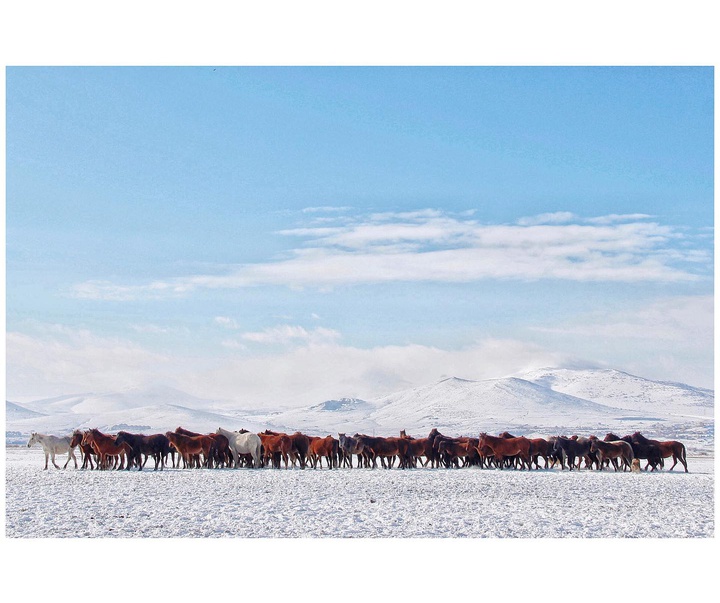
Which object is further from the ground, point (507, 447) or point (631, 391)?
point (631, 391)

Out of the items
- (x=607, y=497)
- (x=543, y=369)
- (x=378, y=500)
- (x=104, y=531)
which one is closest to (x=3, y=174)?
(x=104, y=531)

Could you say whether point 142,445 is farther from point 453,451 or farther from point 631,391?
point 631,391

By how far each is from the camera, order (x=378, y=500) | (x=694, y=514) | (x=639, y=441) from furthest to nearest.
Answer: (x=639, y=441) → (x=378, y=500) → (x=694, y=514)

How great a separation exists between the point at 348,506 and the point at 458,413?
8895 cm

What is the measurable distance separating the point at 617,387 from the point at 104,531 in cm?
13415

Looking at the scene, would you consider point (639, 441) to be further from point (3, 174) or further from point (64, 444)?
point (3, 174)

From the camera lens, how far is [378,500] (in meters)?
16.1

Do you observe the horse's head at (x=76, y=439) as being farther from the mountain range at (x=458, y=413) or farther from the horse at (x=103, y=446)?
the mountain range at (x=458, y=413)

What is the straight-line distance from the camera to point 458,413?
102438 mm

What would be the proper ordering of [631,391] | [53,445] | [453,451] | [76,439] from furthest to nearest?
[631,391] → [453,451] → [53,445] → [76,439]

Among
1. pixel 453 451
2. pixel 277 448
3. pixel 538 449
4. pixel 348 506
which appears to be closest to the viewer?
pixel 348 506

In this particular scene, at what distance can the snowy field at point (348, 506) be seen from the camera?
12.5 metres

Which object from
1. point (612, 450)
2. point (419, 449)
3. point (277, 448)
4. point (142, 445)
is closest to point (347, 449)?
point (277, 448)

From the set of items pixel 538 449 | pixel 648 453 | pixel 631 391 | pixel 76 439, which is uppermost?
pixel 631 391
